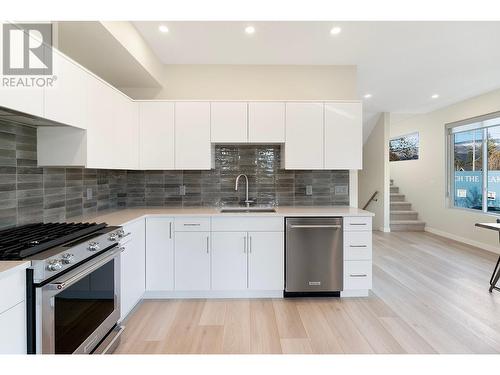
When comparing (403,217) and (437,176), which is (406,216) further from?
(437,176)

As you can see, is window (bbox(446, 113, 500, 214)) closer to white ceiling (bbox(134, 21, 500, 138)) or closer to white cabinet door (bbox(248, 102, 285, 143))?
white ceiling (bbox(134, 21, 500, 138))

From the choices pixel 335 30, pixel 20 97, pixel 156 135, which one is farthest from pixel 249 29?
pixel 20 97

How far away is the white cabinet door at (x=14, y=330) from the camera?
1.24 meters

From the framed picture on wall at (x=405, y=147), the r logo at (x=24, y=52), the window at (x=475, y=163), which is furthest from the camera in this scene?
the framed picture on wall at (x=405, y=147)

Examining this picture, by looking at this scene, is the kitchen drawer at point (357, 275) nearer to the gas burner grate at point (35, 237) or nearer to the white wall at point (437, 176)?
the gas burner grate at point (35, 237)

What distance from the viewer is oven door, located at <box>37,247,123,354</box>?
143 cm

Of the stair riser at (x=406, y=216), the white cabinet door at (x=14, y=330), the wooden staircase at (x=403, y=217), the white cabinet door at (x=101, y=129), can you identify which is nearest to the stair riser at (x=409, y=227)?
the wooden staircase at (x=403, y=217)

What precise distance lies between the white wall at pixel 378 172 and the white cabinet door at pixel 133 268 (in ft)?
18.3

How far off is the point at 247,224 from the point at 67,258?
5.72ft

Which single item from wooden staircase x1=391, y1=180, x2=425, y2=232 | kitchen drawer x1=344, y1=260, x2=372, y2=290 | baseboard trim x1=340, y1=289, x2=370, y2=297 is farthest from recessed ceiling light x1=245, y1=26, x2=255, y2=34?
wooden staircase x1=391, y1=180, x2=425, y2=232

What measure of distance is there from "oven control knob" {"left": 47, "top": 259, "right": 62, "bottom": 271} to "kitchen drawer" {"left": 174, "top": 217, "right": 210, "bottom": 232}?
152cm

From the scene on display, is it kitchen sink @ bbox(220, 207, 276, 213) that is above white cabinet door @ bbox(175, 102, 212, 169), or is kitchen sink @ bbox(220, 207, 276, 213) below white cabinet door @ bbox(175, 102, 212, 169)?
below

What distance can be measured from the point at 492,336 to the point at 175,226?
296 centimetres
